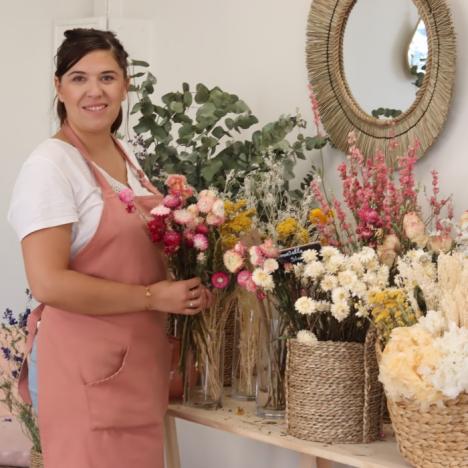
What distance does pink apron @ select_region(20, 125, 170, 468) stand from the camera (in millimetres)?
→ 1996

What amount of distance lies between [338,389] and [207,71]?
1.61 m

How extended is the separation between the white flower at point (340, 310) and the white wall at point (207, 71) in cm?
59

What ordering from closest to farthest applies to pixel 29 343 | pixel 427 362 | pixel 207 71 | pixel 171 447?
1. pixel 427 362
2. pixel 29 343
3. pixel 171 447
4. pixel 207 71

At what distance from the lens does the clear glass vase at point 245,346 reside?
88.4 inches

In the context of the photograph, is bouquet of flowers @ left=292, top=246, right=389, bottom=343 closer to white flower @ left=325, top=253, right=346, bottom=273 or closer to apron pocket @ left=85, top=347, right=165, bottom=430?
white flower @ left=325, top=253, right=346, bottom=273

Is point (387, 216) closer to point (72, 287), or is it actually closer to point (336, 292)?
point (336, 292)

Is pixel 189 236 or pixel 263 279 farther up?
pixel 189 236

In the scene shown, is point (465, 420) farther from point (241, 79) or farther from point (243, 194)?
point (241, 79)

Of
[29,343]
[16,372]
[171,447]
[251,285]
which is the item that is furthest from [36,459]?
[251,285]

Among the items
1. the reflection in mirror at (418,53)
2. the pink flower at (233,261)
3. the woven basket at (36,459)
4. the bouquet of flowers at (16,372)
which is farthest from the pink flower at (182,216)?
the woven basket at (36,459)

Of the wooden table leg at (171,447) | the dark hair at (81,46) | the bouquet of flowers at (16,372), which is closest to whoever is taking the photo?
the dark hair at (81,46)

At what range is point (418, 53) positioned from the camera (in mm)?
2250

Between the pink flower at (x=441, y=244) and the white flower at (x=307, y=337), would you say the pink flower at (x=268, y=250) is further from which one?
the pink flower at (x=441, y=244)

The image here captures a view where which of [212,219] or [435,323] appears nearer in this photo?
[435,323]
